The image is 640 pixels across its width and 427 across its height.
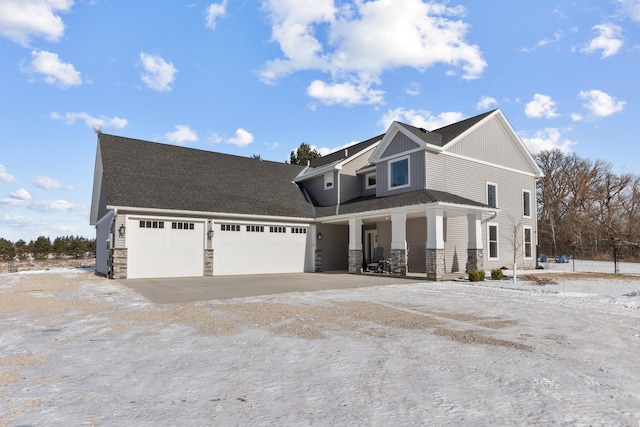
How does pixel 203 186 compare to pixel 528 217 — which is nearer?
pixel 203 186

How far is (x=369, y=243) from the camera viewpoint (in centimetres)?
2316

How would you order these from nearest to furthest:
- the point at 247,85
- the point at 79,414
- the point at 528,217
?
the point at 79,414, the point at 247,85, the point at 528,217

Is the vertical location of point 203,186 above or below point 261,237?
above

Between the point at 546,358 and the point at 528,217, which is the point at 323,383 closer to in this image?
the point at 546,358

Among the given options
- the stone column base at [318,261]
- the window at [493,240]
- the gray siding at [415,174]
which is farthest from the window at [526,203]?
the stone column base at [318,261]

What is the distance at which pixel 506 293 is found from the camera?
11.9 meters

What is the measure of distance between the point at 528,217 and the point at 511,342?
773 inches

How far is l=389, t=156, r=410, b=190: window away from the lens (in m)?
19.2

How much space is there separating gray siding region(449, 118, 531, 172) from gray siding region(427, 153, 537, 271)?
471 mm

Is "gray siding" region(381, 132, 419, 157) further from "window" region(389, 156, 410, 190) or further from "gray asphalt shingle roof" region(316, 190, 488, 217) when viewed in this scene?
"gray asphalt shingle roof" region(316, 190, 488, 217)

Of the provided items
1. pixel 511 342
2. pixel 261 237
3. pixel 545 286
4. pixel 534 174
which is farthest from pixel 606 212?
pixel 511 342

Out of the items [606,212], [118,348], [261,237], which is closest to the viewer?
[118,348]

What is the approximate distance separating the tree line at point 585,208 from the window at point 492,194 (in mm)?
22642

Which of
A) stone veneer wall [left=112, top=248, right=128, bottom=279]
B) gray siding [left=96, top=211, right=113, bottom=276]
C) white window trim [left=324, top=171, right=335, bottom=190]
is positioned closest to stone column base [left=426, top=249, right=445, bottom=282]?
white window trim [left=324, top=171, right=335, bottom=190]
